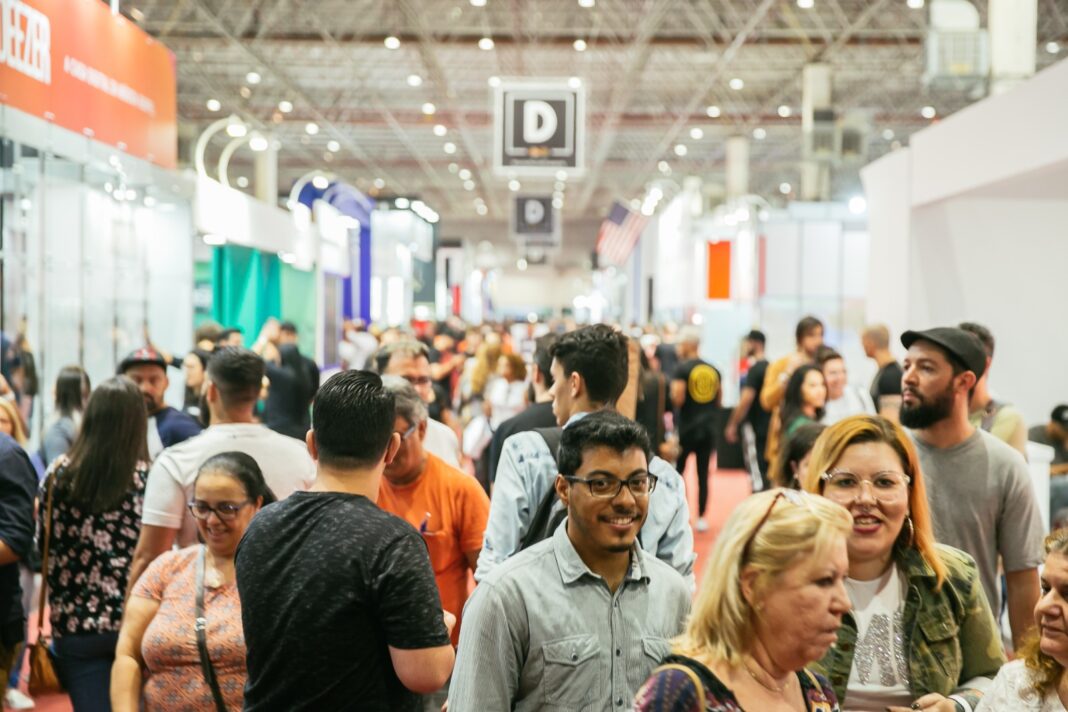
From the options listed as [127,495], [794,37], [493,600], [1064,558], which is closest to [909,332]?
[1064,558]

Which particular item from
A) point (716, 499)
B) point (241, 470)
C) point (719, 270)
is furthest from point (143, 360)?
point (719, 270)

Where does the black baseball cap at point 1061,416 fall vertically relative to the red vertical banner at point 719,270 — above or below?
below

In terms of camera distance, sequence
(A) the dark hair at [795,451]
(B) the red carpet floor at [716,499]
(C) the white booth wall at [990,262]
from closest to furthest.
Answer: (A) the dark hair at [795,451]
(B) the red carpet floor at [716,499]
(C) the white booth wall at [990,262]

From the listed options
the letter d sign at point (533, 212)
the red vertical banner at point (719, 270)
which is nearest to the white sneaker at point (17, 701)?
the red vertical banner at point (719, 270)

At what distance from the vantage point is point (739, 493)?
1278 cm

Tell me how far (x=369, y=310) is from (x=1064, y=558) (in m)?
21.7

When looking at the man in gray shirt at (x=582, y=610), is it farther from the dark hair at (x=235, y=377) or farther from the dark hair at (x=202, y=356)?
the dark hair at (x=202, y=356)

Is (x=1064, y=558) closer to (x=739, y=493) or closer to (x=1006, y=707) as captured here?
(x=1006, y=707)

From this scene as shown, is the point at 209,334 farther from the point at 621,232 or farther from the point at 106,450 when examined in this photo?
the point at 621,232

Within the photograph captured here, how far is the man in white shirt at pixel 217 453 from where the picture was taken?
357 cm

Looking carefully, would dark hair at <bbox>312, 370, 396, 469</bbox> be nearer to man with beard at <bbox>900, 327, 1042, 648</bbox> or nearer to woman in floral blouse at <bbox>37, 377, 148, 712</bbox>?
woman in floral blouse at <bbox>37, 377, 148, 712</bbox>

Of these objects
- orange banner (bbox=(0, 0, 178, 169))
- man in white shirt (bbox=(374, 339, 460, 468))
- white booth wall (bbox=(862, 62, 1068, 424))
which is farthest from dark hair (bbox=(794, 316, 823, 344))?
orange banner (bbox=(0, 0, 178, 169))

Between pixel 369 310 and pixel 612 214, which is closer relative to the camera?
pixel 369 310

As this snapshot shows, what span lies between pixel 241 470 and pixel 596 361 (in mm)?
940
